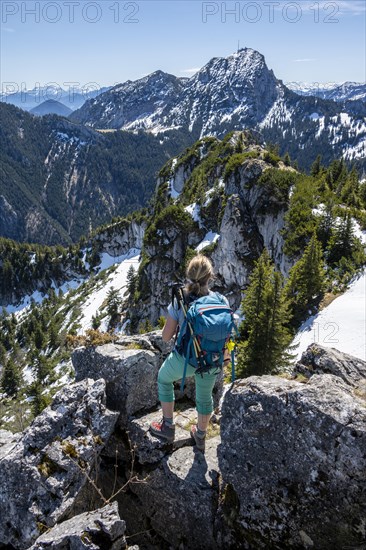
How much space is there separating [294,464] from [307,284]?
21.6 meters

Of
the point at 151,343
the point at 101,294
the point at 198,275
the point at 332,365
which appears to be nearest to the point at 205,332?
the point at 198,275

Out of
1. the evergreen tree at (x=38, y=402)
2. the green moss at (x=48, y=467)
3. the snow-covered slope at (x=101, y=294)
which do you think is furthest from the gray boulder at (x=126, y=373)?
the snow-covered slope at (x=101, y=294)

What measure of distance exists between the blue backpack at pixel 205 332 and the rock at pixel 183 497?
2052 millimetres

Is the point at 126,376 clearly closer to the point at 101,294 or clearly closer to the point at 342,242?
the point at 342,242

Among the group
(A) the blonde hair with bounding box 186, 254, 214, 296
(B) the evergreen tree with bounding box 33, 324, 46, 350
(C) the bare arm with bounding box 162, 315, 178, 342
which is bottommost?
(B) the evergreen tree with bounding box 33, 324, 46, 350

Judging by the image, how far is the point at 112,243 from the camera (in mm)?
184750

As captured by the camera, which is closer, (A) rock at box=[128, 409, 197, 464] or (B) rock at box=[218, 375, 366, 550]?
(B) rock at box=[218, 375, 366, 550]

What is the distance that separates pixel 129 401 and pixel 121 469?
146 centimetres

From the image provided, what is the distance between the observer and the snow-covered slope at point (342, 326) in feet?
68.5

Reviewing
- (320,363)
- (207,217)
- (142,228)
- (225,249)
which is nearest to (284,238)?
(225,249)

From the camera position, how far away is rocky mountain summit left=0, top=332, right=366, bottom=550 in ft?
19.7

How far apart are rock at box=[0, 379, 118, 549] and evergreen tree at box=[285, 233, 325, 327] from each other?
2016 cm

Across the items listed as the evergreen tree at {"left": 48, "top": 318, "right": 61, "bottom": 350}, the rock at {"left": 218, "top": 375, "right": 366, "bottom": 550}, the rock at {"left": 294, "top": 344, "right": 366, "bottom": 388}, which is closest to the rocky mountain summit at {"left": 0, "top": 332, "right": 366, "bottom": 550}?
the rock at {"left": 218, "top": 375, "right": 366, "bottom": 550}

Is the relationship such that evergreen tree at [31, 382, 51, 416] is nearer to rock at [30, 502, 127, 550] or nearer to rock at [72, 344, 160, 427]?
rock at [72, 344, 160, 427]
